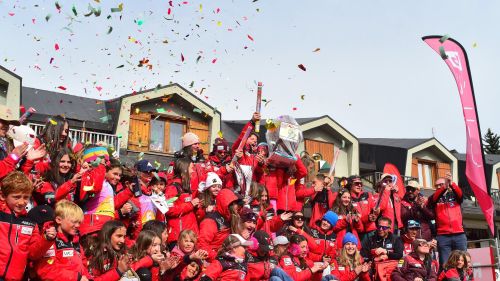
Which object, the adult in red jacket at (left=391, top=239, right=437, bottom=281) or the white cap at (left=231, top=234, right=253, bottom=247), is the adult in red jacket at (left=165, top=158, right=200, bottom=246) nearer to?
the white cap at (left=231, top=234, right=253, bottom=247)

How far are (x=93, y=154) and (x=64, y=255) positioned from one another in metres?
1.96

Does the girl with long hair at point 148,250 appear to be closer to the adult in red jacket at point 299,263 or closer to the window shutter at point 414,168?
the adult in red jacket at point 299,263

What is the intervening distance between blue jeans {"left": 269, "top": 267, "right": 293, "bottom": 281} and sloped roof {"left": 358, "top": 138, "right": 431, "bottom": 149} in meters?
19.0

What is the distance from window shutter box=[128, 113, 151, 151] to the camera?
18750 millimetres

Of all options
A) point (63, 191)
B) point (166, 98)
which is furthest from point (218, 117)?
point (63, 191)

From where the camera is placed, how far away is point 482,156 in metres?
10.9

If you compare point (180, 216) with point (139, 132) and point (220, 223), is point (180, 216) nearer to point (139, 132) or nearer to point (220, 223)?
point (220, 223)

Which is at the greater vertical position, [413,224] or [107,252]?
[413,224]

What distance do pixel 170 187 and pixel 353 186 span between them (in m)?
3.56

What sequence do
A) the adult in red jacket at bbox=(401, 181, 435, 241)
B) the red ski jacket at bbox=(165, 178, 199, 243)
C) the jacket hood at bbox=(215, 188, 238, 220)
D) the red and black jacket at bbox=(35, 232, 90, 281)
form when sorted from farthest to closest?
the adult in red jacket at bbox=(401, 181, 435, 241)
the red ski jacket at bbox=(165, 178, 199, 243)
the jacket hood at bbox=(215, 188, 238, 220)
the red and black jacket at bbox=(35, 232, 90, 281)

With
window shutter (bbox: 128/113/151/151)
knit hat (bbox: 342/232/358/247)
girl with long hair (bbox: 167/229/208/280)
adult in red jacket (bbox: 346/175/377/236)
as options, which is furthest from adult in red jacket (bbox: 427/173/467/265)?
window shutter (bbox: 128/113/151/151)

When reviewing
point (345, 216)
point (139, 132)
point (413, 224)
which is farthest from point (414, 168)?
point (345, 216)

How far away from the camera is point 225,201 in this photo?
7328 mm

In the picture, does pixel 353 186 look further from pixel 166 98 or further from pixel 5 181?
pixel 166 98
